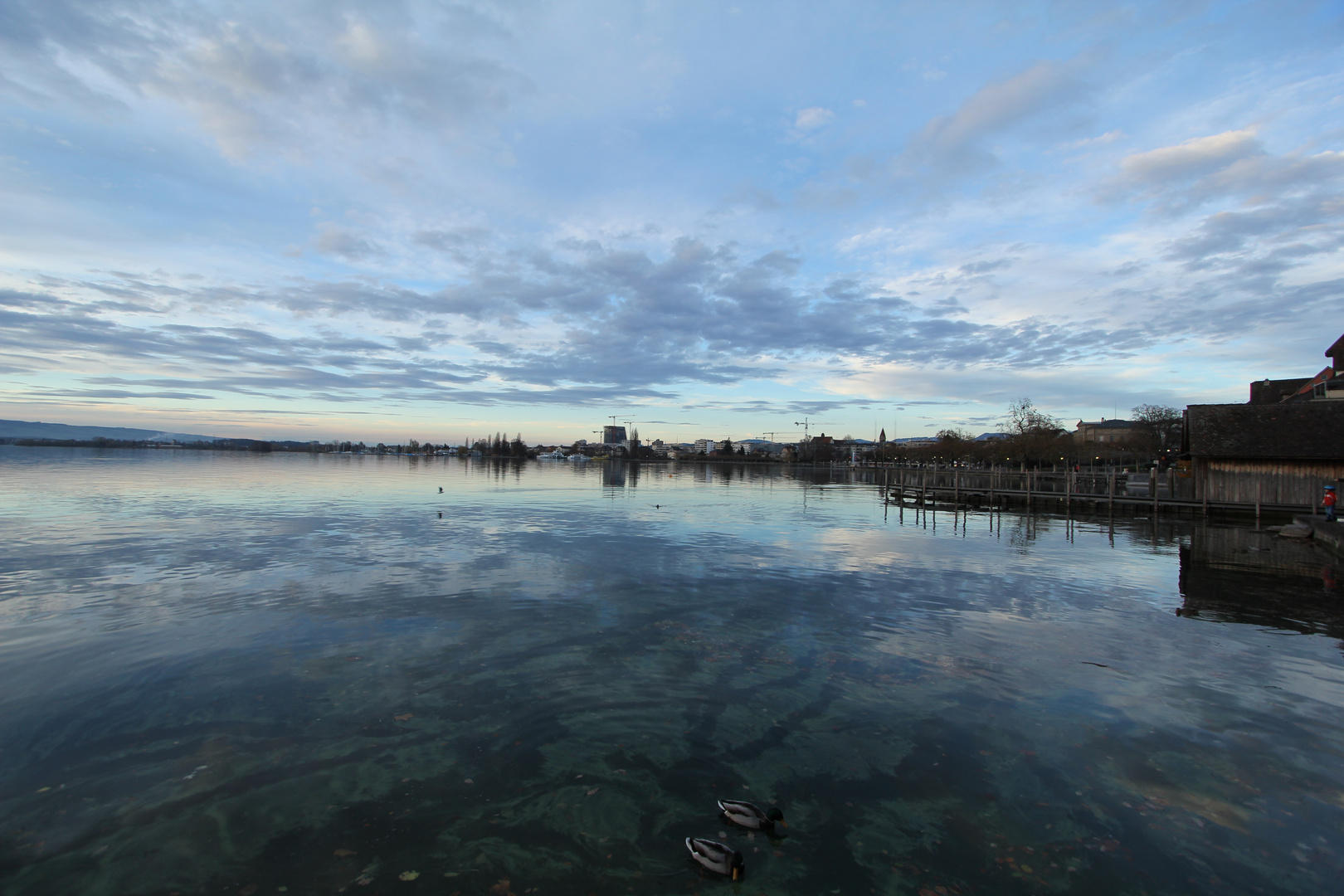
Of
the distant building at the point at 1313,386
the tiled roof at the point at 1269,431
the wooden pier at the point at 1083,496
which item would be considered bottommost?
the wooden pier at the point at 1083,496

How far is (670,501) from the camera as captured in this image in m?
42.1

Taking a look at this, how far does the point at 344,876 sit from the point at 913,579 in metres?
15.3

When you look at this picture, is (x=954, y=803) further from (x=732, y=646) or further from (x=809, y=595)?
(x=809, y=595)

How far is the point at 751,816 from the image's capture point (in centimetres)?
560

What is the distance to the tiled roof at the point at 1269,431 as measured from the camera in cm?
3203

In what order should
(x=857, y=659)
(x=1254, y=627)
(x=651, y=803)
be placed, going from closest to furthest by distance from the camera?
(x=651, y=803)
(x=857, y=659)
(x=1254, y=627)

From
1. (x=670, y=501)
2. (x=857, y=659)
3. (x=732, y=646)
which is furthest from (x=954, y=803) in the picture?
(x=670, y=501)

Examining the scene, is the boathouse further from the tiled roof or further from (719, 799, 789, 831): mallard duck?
(719, 799, 789, 831): mallard duck

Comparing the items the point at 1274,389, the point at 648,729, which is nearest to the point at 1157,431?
the point at 1274,389

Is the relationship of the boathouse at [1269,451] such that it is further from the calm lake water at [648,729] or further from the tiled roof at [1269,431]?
the calm lake water at [648,729]

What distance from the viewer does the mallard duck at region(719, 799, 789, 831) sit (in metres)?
5.57

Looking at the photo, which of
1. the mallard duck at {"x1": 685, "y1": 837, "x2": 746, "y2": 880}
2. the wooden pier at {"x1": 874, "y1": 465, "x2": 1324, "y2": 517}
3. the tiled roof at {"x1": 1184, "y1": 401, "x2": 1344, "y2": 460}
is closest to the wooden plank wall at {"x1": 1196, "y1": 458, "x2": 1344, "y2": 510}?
the wooden pier at {"x1": 874, "y1": 465, "x2": 1324, "y2": 517}

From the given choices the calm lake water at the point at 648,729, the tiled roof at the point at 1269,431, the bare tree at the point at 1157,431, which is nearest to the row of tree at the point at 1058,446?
the bare tree at the point at 1157,431

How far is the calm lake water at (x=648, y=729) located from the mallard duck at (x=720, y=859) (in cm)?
14
